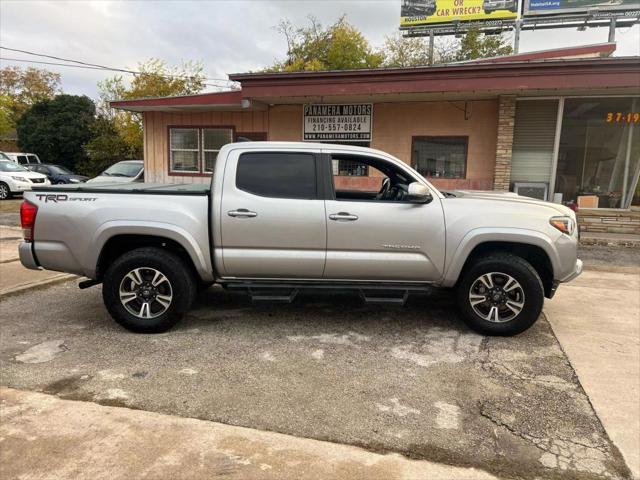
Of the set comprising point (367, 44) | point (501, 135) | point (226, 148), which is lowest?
point (226, 148)

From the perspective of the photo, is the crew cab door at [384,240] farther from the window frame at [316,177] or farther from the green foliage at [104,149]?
the green foliage at [104,149]

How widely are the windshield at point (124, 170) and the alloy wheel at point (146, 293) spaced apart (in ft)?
39.5

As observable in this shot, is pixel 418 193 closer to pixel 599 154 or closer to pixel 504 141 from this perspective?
pixel 504 141

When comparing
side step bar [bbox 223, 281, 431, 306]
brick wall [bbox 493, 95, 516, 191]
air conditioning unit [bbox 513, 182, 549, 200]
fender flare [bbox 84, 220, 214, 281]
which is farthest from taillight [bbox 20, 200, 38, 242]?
air conditioning unit [bbox 513, 182, 549, 200]

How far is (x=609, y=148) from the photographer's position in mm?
11445

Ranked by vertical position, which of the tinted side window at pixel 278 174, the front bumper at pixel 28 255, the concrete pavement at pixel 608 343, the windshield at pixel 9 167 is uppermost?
the tinted side window at pixel 278 174

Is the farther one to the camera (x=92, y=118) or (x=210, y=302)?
(x=92, y=118)

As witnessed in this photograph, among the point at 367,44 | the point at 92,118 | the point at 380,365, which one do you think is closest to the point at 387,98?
the point at 380,365

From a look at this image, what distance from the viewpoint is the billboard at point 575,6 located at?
65.2 feet

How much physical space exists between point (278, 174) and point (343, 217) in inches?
31.2

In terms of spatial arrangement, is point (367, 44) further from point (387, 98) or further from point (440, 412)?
point (440, 412)

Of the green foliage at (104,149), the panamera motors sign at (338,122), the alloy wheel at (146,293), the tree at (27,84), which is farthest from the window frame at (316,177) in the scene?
the tree at (27,84)

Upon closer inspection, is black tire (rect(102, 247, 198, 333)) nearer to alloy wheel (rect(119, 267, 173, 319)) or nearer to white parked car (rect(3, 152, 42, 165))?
alloy wheel (rect(119, 267, 173, 319))

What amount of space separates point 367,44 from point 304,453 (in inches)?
1546
